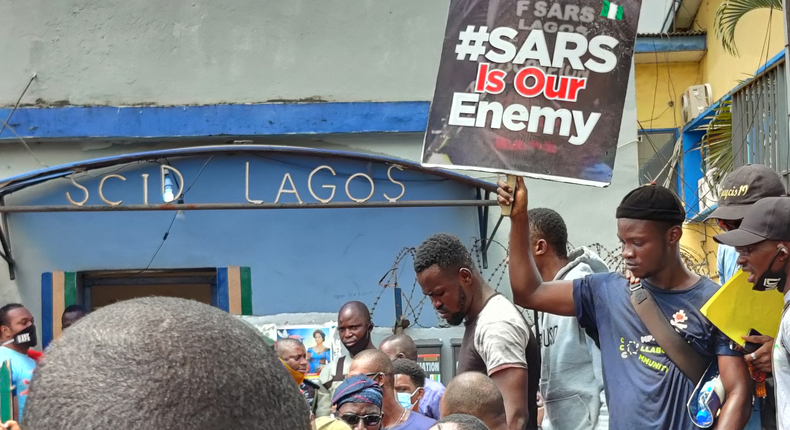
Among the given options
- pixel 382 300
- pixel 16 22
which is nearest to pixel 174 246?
pixel 382 300

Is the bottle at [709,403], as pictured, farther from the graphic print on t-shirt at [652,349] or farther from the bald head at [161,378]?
the bald head at [161,378]

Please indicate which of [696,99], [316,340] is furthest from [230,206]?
[696,99]

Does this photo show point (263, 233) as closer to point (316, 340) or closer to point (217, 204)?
point (217, 204)

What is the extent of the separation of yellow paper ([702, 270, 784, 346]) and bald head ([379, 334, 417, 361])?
314 cm

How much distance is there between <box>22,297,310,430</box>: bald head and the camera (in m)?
0.94

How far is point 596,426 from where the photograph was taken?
4.49 m

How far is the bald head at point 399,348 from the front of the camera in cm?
649

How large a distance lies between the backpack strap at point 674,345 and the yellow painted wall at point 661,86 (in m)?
11.6

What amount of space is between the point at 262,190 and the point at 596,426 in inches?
207

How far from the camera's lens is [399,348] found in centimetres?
653

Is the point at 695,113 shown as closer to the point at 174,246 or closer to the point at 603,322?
the point at 174,246

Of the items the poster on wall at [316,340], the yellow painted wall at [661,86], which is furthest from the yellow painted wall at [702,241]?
the poster on wall at [316,340]

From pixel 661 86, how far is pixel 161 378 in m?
14.8

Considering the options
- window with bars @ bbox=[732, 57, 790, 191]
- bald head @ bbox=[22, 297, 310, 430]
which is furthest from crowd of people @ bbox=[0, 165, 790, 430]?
window with bars @ bbox=[732, 57, 790, 191]
